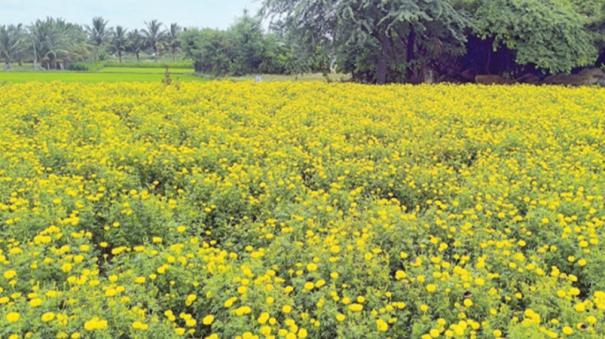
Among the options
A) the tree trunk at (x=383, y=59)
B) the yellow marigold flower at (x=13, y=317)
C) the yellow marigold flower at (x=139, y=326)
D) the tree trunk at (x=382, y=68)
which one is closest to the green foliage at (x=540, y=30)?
the tree trunk at (x=383, y=59)

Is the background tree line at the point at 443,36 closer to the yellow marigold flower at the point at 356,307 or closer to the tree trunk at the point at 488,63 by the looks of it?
the tree trunk at the point at 488,63

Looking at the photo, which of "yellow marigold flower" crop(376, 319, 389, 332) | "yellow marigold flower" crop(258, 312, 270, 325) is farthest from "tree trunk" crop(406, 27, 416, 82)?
"yellow marigold flower" crop(258, 312, 270, 325)

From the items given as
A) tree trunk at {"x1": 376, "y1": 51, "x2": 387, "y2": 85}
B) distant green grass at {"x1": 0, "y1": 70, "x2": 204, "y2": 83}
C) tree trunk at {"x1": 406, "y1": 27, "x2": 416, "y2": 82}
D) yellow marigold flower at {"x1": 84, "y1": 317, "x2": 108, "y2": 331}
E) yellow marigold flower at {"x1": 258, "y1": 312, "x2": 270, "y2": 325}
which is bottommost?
yellow marigold flower at {"x1": 258, "y1": 312, "x2": 270, "y2": 325}

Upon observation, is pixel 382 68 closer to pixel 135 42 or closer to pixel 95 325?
pixel 95 325

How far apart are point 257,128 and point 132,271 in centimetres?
440

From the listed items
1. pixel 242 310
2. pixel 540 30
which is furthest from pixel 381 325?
pixel 540 30

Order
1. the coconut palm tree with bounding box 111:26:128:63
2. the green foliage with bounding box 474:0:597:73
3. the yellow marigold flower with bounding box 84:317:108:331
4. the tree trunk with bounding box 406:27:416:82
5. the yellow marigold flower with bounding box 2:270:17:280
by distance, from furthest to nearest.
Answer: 1. the coconut palm tree with bounding box 111:26:128:63
2. the tree trunk with bounding box 406:27:416:82
3. the green foliage with bounding box 474:0:597:73
4. the yellow marigold flower with bounding box 2:270:17:280
5. the yellow marigold flower with bounding box 84:317:108:331

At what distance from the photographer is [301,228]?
3854 millimetres

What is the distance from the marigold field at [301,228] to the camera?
272cm

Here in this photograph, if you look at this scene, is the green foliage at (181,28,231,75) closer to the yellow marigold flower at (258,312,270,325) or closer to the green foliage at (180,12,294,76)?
the green foliage at (180,12,294,76)

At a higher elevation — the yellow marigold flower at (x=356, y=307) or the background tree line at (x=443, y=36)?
the background tree line at (x=443, y=36)

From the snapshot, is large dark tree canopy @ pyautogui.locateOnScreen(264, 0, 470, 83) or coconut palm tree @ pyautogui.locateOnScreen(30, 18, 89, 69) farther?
coconut palm tree @ pyautogui.locateOnScreen(30, 18, 89, 69)

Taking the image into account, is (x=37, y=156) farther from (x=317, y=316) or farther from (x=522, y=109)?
(x=522, y=109)

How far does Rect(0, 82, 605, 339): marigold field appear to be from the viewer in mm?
2723
